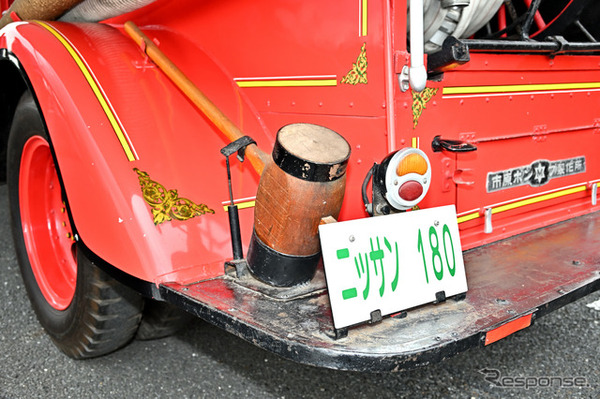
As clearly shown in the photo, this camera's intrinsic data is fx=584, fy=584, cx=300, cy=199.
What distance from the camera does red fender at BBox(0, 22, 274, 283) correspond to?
1905 mm

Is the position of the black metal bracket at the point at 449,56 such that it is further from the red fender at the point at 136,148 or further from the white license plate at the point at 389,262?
the red fender at the point at 136,148

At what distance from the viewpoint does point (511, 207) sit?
8.18 ft

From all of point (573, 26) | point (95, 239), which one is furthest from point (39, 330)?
point (573, 26)

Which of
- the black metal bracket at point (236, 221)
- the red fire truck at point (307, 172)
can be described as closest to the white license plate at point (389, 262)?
the red fire truck at point (307, 172)

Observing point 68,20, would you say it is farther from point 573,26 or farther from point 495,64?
point 573,26

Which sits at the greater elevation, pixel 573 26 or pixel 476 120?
pixel 573 26

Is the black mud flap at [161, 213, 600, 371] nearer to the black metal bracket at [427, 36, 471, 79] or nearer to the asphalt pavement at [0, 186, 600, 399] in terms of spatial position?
the asphalt pavement at [0, 186, 600, 399]

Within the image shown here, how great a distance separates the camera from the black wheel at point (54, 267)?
2270mm

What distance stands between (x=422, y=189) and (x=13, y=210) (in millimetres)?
2034

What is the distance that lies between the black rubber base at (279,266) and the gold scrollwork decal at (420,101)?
0.59 metres

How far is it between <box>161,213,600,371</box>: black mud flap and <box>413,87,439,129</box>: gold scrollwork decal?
0.57m

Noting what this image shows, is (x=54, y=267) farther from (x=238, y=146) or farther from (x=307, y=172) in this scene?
(x=307, y=172)

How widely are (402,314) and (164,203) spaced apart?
863mm

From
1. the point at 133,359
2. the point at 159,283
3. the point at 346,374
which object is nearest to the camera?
the point at 159,283
